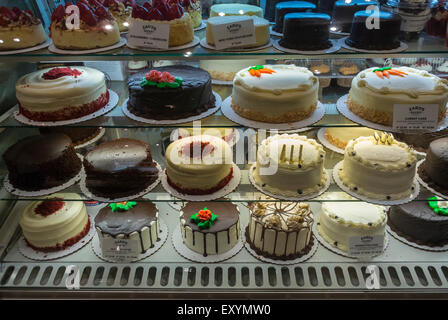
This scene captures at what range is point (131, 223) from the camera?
3045 mm

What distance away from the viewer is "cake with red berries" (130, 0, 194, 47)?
231 cm

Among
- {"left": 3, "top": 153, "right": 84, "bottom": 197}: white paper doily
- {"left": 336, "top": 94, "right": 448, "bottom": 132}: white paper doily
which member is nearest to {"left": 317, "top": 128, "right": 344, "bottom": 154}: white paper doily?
{"left": 336, "top": 94, "right": 448, "bottom": 132}: white paper doily

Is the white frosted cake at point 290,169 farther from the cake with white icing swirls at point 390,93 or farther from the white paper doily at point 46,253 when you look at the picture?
the white paper doily at point 46,253

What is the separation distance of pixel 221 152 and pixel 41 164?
47.4 inches

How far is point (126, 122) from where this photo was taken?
2521mm

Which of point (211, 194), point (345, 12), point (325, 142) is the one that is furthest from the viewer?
point (325, 142)

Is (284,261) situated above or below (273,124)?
below

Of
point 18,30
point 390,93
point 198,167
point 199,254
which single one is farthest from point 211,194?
point 18,30

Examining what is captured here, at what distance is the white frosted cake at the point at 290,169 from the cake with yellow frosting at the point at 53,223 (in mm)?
1376

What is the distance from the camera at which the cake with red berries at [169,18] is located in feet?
7.59

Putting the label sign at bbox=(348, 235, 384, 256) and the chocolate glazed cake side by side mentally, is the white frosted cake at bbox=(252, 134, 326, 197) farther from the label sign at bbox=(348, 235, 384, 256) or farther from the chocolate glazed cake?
the chocolate glazed cake

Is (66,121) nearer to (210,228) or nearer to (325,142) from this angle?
(210,228)

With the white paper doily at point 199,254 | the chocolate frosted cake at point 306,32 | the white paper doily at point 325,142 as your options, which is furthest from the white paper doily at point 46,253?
the chocolate frosted cake at point 306,32
